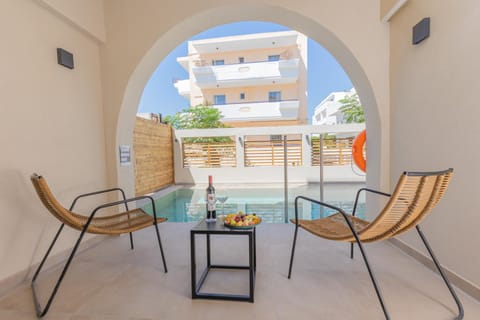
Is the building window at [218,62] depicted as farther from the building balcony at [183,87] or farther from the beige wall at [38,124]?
the beige wall at [38,124]

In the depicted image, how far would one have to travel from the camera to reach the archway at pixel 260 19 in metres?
2.39

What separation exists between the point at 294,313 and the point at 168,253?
1314 mm

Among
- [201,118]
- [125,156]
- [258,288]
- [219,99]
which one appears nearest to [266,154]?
[201,118]

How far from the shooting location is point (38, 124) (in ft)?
6.26

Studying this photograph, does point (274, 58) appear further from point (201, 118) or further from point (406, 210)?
point (406, 210)

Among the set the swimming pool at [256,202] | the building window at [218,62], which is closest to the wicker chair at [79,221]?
the swimming pool at [256,202]

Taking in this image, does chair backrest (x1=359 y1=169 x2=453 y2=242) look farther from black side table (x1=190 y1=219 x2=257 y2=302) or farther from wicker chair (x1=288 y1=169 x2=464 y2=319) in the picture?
black side table (x1=190 y1=219 x2=257 y2=302)

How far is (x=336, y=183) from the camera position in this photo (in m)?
7.25

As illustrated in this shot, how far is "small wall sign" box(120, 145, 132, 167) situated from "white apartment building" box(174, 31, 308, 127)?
10328 mm

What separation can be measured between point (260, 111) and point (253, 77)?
1.85 metres

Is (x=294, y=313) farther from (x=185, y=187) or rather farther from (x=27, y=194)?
(x=185, y=187)

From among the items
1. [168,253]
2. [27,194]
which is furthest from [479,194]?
[27,194]

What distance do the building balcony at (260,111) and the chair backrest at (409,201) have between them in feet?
37.9

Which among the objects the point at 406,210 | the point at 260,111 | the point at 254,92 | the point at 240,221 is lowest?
the point at 240,221
